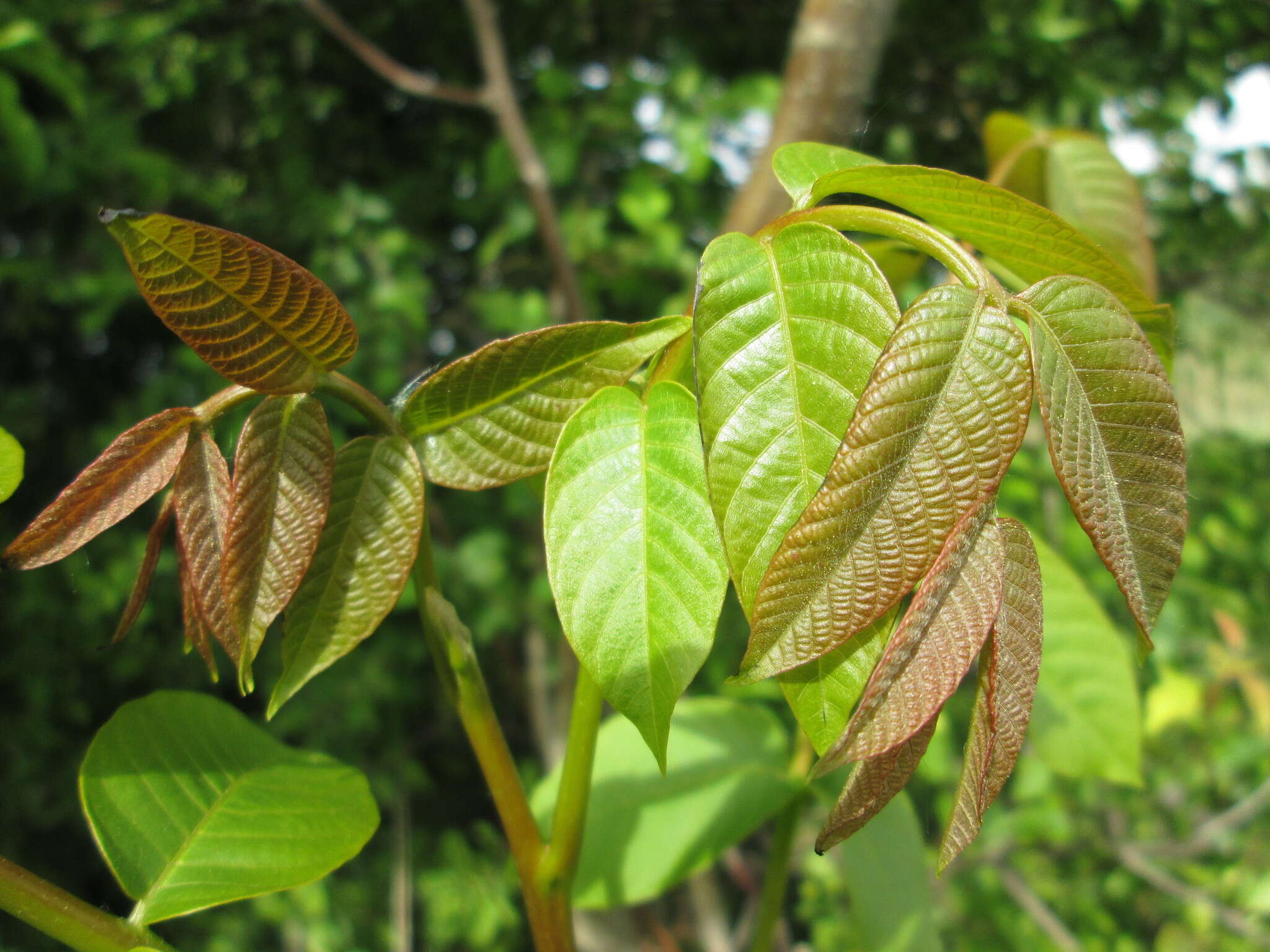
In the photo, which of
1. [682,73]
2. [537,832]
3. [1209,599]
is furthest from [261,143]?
[1209,599]

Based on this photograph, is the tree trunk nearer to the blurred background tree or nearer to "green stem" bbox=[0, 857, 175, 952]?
the blurred background tree

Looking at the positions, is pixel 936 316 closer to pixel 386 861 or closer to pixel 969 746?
pixel 969 746

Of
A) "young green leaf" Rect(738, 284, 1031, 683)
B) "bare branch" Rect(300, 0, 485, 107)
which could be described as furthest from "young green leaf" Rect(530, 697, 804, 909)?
"bare branch" Rect(300, 0, 485, 107)

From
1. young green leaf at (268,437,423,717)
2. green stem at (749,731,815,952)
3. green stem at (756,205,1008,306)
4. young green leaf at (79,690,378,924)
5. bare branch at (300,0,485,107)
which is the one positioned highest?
green stem at (756,205,1008,306)

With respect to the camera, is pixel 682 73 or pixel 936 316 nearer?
pixel 936 316

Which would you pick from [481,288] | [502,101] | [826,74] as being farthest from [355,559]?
[481,288]

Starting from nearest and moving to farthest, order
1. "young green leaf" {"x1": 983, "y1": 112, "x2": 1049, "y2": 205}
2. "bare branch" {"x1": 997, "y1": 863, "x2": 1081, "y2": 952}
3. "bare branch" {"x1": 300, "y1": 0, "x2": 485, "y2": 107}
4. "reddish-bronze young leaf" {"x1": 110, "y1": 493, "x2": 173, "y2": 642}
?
1. "reddish-bronze young leaf" {"x1": 110, "y1": 493, "x2": 173, "y2": 642}
2. "young green leaf" {"x1": 983, "y1": 112, "x2": 1049, "y2": 205}
3. "bare branch" {"x1": 300, "y1": 0, "x2": 485, "y2": 107}
4. "bare branch" {"x1": 997, "y1": 863, "x2": 1081, "y2": 952}

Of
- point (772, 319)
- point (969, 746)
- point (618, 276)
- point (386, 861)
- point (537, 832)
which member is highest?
point (772, 319)

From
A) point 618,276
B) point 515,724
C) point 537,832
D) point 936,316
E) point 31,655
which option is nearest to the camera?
point 936,316
